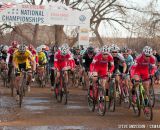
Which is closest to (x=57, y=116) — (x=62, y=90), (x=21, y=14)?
(x=62, y=90)

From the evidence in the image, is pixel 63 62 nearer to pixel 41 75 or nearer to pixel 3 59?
pixel 41 75

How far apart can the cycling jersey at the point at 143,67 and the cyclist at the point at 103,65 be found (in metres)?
0.87

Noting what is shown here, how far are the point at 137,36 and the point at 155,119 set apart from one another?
108 ft

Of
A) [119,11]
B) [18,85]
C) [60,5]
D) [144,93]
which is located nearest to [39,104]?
[18,85]

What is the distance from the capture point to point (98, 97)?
525 inches

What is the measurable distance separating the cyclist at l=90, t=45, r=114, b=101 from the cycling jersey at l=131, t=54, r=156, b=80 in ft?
2.86

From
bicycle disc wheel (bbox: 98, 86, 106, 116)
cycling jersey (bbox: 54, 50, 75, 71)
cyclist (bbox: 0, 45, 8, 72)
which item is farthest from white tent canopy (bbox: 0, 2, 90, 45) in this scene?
bicycle disc wheel (bbox: 98, 86, 106, 116)

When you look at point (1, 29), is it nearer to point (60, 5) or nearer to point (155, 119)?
point (60, 5)

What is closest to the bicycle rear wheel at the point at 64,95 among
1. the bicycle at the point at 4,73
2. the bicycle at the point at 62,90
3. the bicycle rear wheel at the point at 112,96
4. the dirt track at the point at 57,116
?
the bicycle at the point at 62,90

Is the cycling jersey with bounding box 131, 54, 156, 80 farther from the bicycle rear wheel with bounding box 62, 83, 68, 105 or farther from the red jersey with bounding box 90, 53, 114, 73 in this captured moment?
the bicycle rear wheel with bounding box 62, 83, 68, 105

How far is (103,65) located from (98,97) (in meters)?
1.20

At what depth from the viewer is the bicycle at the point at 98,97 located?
42.7ft

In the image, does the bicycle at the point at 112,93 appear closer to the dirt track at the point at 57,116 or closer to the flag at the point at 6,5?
the dirt track at the point at 57,116

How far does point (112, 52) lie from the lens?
49.8 ft
